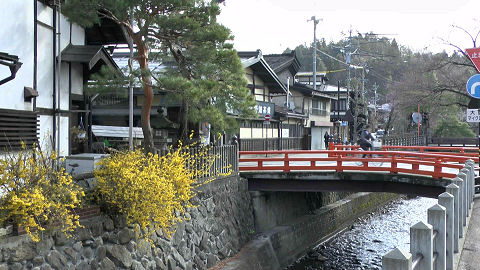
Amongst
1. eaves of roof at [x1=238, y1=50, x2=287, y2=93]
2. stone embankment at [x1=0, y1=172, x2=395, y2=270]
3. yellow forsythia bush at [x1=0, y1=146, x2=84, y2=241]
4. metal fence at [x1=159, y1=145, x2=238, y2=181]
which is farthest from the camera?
eaves of roof at [x1=238, y1=50, x2=287, y2=93]

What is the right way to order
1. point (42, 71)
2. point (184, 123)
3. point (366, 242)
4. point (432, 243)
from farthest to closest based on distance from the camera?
point (366, 242) → point (184, 123) → point (42, 71) → point (432, 243)

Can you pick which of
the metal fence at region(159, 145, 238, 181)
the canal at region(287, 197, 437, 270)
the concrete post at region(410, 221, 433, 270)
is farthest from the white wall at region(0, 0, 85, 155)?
the canal at region(287, 197, 437, 270)

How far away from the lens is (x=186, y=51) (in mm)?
13625

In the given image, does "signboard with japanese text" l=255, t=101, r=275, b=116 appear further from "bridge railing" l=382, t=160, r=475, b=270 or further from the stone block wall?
"bridge railing" l=382, t=160, r=475, b=270

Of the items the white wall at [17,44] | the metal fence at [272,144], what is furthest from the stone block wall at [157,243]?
the metal fence at [272,144]

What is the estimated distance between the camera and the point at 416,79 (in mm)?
37719

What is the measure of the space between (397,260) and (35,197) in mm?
5739

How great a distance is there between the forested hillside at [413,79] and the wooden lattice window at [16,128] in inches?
1137

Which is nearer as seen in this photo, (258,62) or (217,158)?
(217,158)

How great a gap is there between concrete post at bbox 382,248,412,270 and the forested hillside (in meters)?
31.7

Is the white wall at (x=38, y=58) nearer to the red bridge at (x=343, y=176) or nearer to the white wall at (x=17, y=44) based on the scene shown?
the white wall at (x=17, y=44)

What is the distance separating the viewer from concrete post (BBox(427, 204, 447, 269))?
211 inches

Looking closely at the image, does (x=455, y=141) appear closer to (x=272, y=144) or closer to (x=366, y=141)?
(x=272, y=144)

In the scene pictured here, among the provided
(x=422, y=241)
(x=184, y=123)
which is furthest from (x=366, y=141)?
(x=422, y=241)
